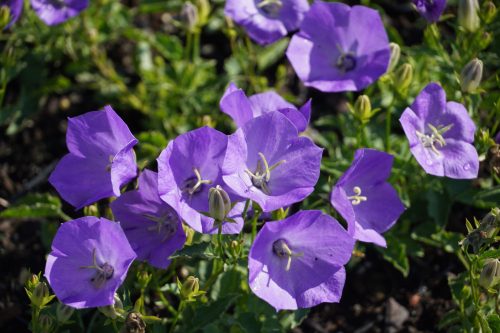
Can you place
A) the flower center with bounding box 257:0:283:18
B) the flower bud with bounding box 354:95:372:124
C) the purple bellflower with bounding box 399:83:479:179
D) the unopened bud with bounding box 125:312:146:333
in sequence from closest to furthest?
the unopened bud with bounding box 125:312:146:333, the purple bellflower with bounding box 399:83:479:179, the flower bud with bounding box 354:95:372:124, the flower center with bounding box 257:0:283:18

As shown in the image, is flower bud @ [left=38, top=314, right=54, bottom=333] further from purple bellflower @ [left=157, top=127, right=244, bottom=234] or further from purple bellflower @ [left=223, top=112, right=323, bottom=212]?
purple bellflower @ [left=223, top=112, right=323, bottom=212]

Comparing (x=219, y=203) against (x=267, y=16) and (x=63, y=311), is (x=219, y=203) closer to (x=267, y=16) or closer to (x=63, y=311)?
(x=63, y=311)

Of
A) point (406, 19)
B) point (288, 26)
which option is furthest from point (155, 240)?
point (406, 19)

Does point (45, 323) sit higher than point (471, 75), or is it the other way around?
point (471, 75)

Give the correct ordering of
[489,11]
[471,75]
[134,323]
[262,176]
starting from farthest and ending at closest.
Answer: [489,11], [471,75], [262,176], [134,323]

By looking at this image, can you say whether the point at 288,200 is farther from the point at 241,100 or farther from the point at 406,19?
the point at 406,19

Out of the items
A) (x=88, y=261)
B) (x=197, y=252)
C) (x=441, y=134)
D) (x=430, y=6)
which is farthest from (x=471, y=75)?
(x=88, y=261)

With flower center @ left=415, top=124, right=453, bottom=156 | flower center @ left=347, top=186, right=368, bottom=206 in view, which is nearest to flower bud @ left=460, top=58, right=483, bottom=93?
flower center @ left=415, top=124, right=453, bottom=156
